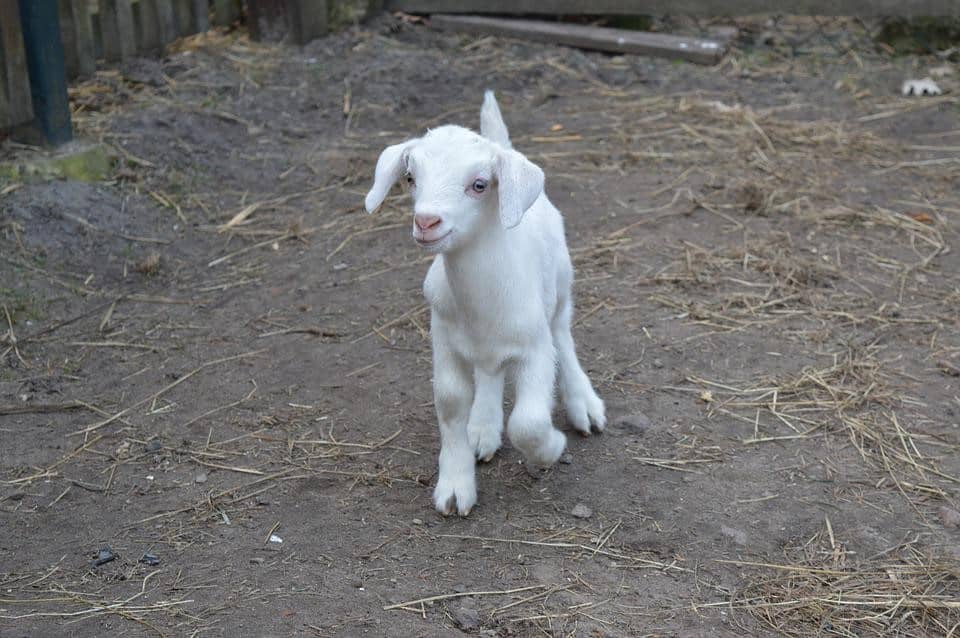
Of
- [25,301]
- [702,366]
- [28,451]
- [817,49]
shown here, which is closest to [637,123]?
[817,49]

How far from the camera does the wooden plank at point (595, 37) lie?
8.69m

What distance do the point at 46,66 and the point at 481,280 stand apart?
3.47 m

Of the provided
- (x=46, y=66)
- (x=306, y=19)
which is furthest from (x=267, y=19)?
(x=46, y=66)

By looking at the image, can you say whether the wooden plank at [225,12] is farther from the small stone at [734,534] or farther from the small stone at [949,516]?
the small stone at [949,516]

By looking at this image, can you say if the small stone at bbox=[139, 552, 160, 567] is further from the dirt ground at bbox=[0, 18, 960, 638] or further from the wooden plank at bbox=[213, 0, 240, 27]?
the wooden plank at bbox=[213, 0, 240, 27]

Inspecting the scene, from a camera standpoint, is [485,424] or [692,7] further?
[692,7]

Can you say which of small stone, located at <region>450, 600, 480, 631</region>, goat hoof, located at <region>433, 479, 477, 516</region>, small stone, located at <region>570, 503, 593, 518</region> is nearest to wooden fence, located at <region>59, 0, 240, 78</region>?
goat hoof, located at <region>433, 479, 477, 516</region>

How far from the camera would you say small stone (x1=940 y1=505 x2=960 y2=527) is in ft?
12.7

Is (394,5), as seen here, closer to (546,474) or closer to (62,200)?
(62,200)

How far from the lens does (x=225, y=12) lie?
8617 mm

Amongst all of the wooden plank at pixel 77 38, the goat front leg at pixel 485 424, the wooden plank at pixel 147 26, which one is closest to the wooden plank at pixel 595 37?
the wooden plank at pixel 147 26

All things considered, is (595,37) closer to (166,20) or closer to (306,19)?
(306,19)

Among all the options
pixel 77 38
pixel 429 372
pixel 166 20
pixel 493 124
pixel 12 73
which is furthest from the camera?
pixel 166 20

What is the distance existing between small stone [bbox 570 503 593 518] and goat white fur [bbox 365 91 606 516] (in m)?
0.18
